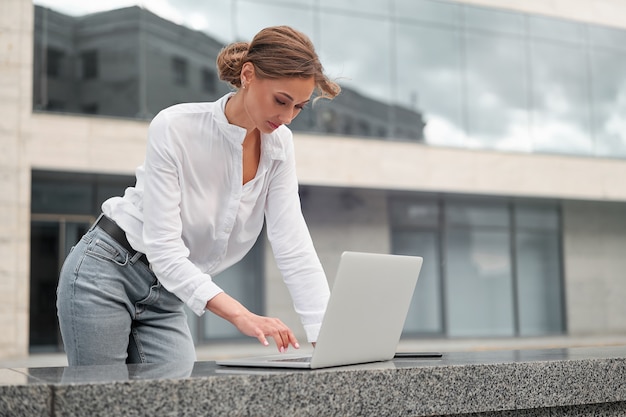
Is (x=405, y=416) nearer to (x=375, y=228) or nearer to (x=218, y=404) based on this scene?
(x=218, y=404)

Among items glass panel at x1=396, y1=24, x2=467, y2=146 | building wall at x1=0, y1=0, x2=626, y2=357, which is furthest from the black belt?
glass panel at x1=396, y1=24, x2=467, y2=146

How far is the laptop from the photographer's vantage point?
7.50 ft

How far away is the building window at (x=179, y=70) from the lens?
697 inches

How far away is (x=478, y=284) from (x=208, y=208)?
19.6 meters

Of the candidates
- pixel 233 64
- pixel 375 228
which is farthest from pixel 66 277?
pixel 375 228

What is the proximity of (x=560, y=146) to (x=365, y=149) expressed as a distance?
5.55 metres

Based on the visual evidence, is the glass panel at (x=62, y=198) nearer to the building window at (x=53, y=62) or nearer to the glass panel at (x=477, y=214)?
the building window at (x=53, y=62)

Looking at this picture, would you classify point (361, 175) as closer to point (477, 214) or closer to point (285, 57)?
point (477, 214)

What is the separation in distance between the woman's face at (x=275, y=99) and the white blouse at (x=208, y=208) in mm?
111

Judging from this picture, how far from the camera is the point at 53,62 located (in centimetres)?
1656

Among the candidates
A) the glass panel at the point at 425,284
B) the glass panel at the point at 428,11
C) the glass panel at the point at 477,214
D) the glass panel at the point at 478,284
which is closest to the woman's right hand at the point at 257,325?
the glass panel at the point at 428,11

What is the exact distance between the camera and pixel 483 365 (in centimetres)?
247

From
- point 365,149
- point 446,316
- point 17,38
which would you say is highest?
point 17,38

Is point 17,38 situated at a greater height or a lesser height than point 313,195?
greater
